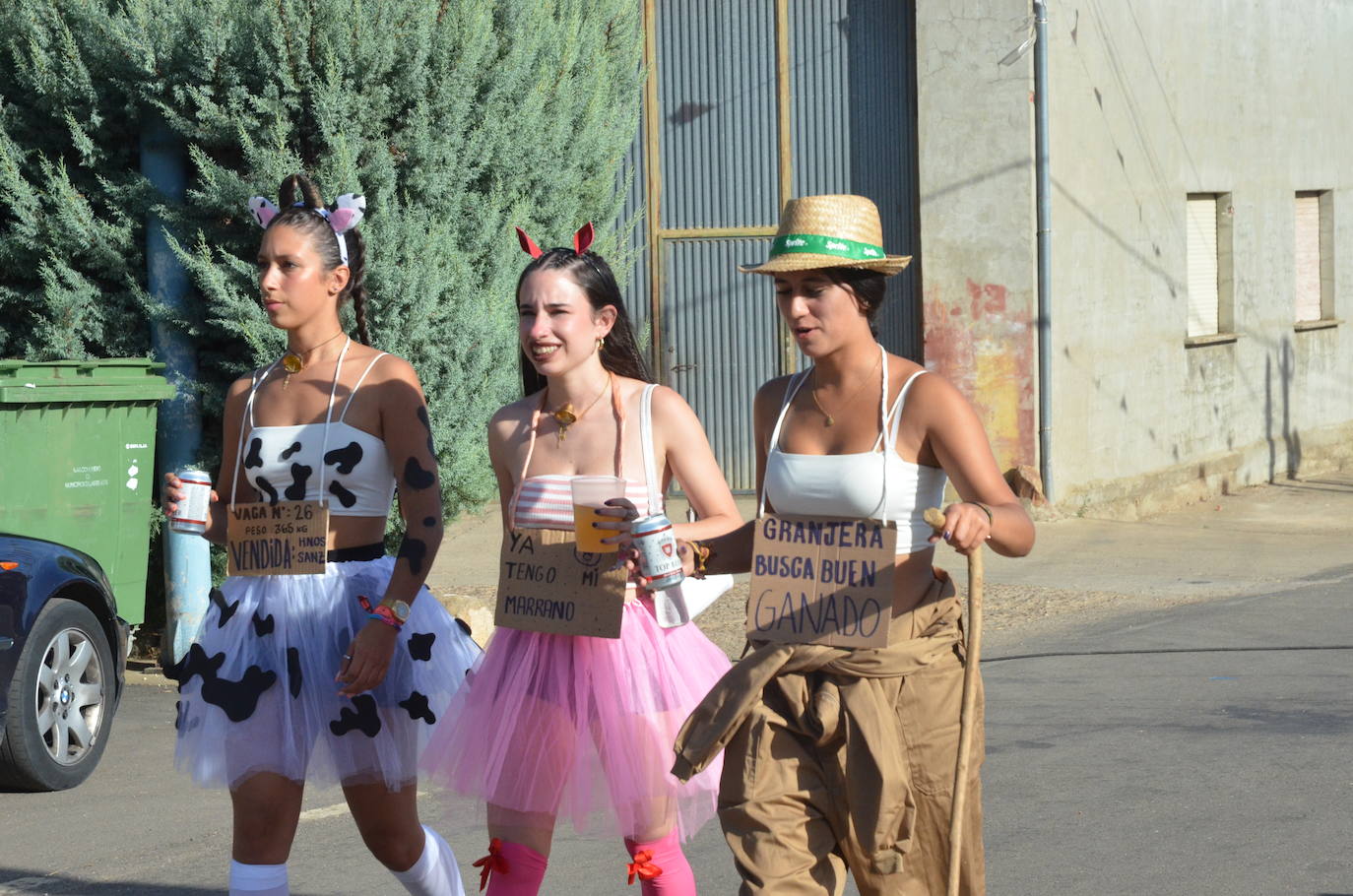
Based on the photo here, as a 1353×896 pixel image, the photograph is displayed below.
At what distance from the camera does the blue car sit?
6.55 metres

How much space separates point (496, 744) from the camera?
4.09m

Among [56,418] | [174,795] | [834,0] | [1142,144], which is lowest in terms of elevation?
[174,795]

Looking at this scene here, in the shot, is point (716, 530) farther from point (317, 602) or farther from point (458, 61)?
point (458, 61)

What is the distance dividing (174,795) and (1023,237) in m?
9.13

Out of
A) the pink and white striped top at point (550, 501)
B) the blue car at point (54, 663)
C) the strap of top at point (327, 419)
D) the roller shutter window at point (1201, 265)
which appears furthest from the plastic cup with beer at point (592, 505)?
the roller shutter window at point (1201, 265)

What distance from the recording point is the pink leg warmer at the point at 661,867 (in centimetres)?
410

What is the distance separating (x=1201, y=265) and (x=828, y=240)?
14585mm

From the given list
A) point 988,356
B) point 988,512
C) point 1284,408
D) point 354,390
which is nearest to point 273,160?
point 354,390

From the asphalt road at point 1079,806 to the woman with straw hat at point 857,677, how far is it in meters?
1.06

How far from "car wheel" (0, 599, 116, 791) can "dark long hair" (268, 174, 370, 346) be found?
8.95 feet

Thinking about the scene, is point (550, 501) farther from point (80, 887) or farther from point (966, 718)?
point (80, 887)

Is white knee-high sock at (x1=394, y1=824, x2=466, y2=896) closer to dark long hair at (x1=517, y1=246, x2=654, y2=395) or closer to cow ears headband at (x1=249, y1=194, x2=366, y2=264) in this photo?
dark long hair at (x1=517, y1=246, x2=654, y2=395)

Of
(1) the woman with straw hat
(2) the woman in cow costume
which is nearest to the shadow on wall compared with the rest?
(2) the woman in cow costume

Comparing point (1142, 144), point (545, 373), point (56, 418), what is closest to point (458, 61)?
point (56, 418)
